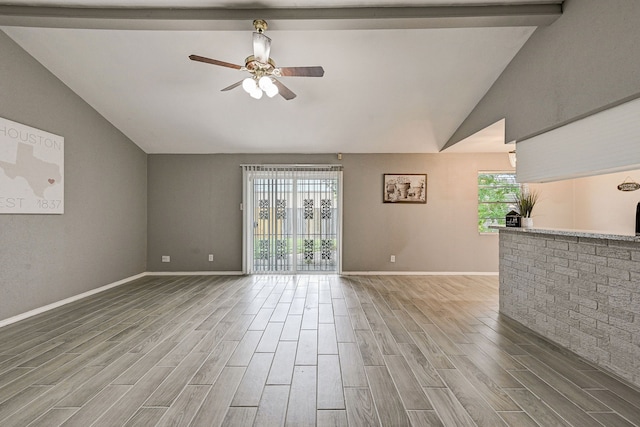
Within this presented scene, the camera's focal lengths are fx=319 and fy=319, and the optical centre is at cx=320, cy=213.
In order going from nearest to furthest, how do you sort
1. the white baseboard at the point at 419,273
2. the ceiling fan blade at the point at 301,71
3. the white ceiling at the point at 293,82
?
1. the ceiling fan blade at the point at 301,71
2. the white ceiling at the point at 293,82
3. the white baseboard at the point at 419,273

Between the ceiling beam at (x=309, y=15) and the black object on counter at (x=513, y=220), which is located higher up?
the ceiling beam at (x=309, y=15)

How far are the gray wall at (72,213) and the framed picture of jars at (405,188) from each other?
4.64 metres

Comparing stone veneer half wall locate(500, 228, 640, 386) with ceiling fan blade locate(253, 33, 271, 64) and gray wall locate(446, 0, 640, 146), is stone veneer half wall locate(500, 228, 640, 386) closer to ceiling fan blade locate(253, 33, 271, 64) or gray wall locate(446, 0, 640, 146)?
gray wall locate(446, 0, 640, 146)

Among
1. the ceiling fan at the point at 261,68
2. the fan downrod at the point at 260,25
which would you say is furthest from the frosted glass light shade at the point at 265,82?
the fan downrod at the point at 260,25

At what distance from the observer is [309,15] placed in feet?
9.62

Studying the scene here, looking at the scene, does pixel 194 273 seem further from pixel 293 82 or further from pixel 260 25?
pixel 260 25

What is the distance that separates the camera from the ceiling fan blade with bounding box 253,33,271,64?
2.80 m

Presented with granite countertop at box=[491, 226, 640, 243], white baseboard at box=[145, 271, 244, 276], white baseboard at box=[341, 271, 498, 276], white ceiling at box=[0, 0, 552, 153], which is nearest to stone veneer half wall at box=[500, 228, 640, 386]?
granite countertop at box=[491, 226, 640, 243]

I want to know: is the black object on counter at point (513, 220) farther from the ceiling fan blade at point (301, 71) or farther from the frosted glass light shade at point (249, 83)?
the frosted glass light shade at point (249, 83)

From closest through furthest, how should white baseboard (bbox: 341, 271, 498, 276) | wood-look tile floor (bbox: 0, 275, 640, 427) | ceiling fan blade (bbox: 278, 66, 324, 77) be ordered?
wood-look tile floor (bbox: 0, 275, 640, 427) < ceiling fan blade (bbox: 278, 66, 324, 77) < white baseboard (bbox: 341, 271, 498, 276)

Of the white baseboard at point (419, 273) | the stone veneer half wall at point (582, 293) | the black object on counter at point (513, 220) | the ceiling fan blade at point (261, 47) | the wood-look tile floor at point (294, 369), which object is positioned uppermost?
the ceiling fan blade at point (261, 47)

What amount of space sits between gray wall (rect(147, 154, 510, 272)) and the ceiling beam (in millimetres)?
3229

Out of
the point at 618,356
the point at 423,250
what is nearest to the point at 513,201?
the point at 423,250

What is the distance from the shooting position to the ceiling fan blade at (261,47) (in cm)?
280
